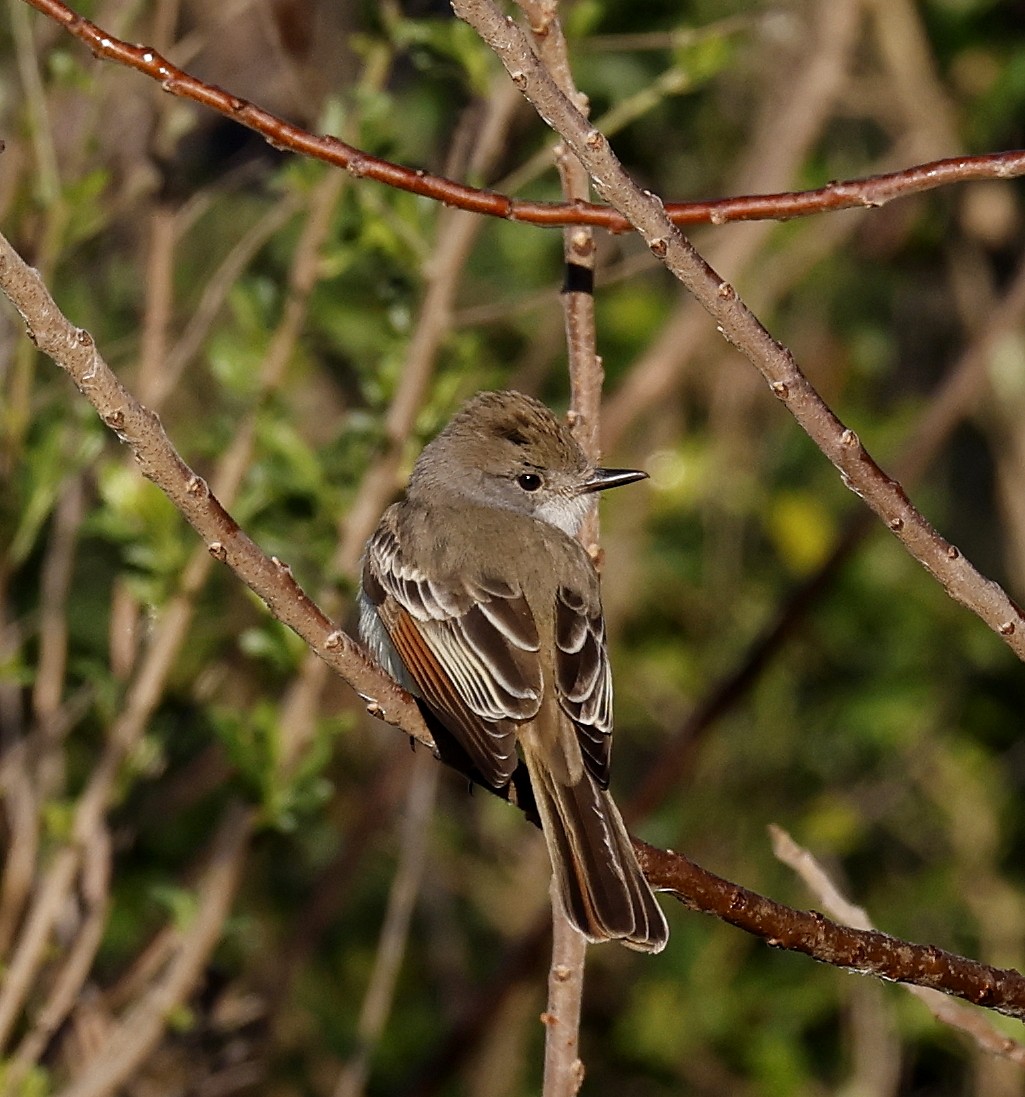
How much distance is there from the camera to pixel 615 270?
18.1 ft

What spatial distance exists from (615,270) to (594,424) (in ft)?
6.23

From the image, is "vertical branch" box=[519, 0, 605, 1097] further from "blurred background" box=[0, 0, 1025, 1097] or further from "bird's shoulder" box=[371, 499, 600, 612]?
"blurred background" box=[0, 0, 1025, 1097]

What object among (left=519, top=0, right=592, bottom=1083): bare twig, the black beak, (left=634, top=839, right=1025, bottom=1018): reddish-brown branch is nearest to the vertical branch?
(left=519, top=0, right=592, bottom=1083): bare twig

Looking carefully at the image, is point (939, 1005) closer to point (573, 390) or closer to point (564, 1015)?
point (564, 1015)

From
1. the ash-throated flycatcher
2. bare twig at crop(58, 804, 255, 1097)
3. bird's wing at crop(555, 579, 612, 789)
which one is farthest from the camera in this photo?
bare twig at crop(58, 804, 255, 1097)

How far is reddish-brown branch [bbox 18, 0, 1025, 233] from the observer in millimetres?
3033

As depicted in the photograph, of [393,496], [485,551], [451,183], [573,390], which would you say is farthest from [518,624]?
[451,183]

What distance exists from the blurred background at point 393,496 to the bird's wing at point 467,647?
13.6 inches

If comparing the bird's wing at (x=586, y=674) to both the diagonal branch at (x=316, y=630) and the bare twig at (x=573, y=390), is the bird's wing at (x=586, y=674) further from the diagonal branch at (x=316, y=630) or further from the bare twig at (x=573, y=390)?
the diagonal branch at (x=316, y=630)

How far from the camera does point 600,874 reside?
341 centimetres

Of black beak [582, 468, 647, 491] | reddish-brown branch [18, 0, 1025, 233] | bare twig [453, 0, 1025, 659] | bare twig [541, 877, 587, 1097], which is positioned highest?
black beak [582, 468, 647, 491]

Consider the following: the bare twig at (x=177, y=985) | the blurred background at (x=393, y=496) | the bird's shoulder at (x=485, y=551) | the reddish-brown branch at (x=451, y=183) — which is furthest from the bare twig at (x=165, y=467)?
the bare twig at (x=177, y=985)

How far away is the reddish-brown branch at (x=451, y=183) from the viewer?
3.03 m

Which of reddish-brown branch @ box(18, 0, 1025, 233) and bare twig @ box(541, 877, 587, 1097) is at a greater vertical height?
reddish-brown branch @ box(18, 0, 1025, 233)
